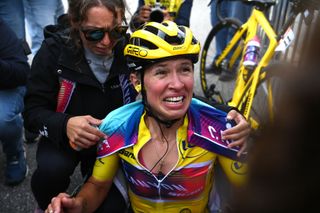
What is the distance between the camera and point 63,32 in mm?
2506

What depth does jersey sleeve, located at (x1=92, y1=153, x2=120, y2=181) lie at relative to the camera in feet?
6.85

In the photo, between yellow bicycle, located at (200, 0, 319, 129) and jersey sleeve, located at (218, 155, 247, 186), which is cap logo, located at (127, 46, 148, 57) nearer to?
jersey sleeve, located at (218, 155, 247, 186)

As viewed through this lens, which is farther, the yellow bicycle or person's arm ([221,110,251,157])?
the yellow bicycle

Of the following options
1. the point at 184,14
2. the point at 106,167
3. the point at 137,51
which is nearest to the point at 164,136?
the point at 106,167

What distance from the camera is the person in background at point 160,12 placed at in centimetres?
313

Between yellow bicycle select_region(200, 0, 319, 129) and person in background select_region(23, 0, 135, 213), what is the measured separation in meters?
0.93

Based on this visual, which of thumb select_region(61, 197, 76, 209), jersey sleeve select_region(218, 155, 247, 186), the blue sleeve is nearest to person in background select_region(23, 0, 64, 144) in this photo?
the blue sleeve

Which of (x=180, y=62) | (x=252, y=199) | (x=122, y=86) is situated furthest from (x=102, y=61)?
(x=252, y=199)

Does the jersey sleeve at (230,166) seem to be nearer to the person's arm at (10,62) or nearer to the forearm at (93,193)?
the forearm at (93,193)

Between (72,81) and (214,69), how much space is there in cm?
281

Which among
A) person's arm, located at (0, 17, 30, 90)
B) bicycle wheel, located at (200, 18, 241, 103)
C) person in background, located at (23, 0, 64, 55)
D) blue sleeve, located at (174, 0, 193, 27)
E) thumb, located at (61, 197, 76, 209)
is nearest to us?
thumb, located at (61, 197, 76, 209)

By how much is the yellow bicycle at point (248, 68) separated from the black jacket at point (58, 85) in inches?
34.9

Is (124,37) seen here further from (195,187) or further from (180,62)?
(195,187)

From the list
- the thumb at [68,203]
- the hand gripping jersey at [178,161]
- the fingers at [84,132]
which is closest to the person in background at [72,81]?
the fingers at [84,132]
